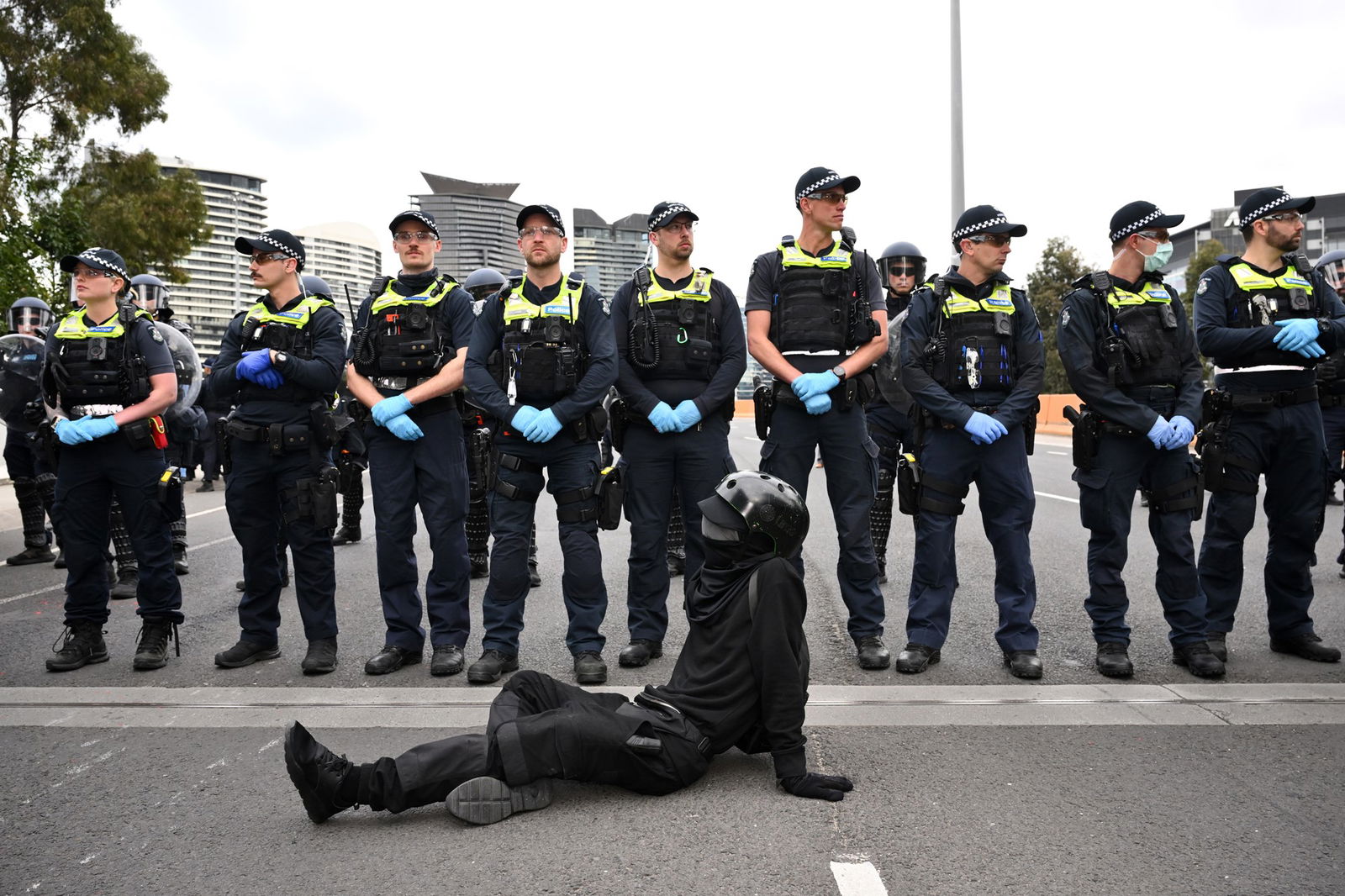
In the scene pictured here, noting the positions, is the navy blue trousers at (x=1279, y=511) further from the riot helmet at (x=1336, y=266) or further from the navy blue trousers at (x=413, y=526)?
the riot helmet at (x=1336, y=266)

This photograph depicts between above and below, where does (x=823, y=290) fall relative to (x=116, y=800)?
above

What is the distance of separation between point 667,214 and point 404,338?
1.58m

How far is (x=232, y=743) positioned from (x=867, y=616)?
10.3 feet

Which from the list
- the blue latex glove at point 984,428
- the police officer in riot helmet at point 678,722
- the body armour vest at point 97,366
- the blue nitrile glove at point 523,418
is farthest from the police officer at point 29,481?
the blue latex glove at point 984,428

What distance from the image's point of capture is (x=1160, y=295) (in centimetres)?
537

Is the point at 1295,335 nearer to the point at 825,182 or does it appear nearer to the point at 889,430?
the point at 825,182

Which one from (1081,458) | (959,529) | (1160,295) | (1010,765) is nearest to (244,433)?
(1010,765)

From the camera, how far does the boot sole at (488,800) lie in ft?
11.2

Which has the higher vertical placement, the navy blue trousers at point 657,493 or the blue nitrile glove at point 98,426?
the blue nitrile glove at point 98,426

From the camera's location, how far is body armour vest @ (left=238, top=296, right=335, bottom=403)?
18.2 feet

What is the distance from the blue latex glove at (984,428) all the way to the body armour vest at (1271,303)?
1.44 metres

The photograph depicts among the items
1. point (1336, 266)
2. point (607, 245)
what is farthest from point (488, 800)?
point (607, 245)

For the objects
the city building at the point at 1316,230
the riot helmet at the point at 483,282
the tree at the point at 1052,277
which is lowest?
the riot helmet at the point at 483,282

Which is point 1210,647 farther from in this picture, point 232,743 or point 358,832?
point 232,743
